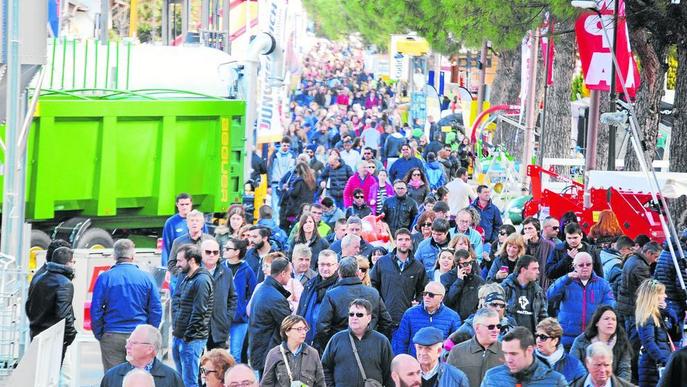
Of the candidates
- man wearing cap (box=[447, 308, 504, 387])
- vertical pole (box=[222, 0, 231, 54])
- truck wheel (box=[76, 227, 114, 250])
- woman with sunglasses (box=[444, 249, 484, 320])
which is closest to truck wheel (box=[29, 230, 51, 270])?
truck wheel (box=[76, 227, 114, 250])

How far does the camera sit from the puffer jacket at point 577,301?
13820 millimetres

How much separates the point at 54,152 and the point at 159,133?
1895mm

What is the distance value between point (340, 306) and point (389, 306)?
2.17 m

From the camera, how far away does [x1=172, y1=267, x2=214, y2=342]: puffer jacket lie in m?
14.0

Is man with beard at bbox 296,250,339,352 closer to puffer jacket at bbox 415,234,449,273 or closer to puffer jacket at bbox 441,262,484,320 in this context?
puffer jacket at bbox 441,262,484,320

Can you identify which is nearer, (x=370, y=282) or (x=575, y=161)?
(x=370, y=282)

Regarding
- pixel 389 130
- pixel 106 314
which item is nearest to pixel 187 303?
pixel 106 314

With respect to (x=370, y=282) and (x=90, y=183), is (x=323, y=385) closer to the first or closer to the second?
(x=370, y=282)

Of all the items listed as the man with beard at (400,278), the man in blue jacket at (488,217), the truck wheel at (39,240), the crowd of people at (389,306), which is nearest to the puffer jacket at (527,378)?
the crowd of people at (389,306)

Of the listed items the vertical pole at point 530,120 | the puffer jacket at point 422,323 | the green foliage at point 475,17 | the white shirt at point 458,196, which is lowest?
the puffer jacket at point 422,323

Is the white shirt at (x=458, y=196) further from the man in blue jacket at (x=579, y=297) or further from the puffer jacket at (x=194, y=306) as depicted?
the puffer jacket at (x=194, y=306)

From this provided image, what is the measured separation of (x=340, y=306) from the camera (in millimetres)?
12828

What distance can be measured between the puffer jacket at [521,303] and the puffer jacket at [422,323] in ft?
3.09

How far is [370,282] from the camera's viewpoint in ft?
48.0
